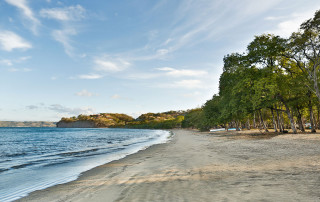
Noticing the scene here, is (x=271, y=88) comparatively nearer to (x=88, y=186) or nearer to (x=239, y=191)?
(x=239, y=191)

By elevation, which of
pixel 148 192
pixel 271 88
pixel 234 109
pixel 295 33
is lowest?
pixel 148 192

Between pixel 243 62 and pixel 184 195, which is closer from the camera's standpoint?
pixel 184 195

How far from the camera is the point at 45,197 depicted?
5977mm

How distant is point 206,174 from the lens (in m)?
7.22

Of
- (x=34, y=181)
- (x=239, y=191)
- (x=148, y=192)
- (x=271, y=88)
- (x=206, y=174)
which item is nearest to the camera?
(x=239, y=191)

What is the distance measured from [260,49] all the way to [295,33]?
4650 millimetres

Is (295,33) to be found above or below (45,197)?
above

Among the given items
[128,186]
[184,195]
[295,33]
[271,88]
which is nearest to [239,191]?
[184,195]

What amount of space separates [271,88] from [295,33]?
346 inches

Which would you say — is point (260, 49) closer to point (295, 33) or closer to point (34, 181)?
point (295, 33)

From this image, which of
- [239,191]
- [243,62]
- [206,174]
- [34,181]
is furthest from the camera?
[243,62]

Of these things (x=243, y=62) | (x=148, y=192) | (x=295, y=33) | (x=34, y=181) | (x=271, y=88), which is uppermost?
(x=295, y=33)

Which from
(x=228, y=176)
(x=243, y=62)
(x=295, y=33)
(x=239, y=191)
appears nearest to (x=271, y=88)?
(x=243, y=62)

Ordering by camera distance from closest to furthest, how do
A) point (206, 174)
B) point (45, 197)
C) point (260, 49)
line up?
point (45, 197), point (206, 174), point (260, 49)
